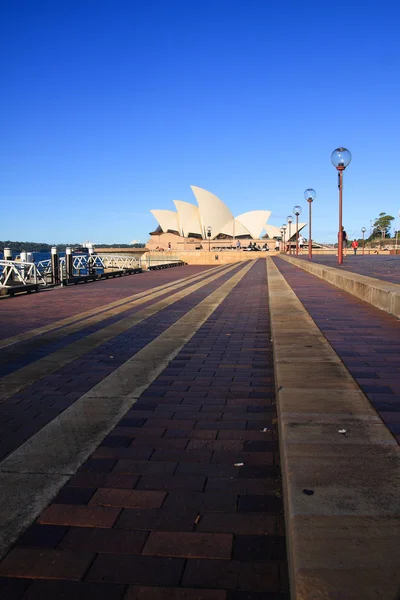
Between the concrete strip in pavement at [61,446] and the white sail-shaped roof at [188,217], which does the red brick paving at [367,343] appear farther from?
the white sail-shaped roof at [188,217]

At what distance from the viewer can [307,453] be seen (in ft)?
8.09

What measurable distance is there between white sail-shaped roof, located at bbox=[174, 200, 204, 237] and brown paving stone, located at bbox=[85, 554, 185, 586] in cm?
9848

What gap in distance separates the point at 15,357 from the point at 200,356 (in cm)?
215

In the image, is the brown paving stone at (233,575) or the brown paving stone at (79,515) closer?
the brown paving stone at (233,575)

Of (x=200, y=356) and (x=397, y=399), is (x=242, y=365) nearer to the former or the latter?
(x=200, y=356)

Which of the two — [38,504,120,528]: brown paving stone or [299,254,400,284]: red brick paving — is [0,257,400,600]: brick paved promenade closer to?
[38,504,120,528]: brown paving stone

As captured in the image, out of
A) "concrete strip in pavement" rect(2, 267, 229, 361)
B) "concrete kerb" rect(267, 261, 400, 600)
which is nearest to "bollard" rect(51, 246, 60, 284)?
"concrete strip in pavement" rect(2, 267, 229, 361)

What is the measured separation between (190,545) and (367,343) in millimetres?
3872

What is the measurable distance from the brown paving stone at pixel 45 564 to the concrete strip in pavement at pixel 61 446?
90 mm

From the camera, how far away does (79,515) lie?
2291mm

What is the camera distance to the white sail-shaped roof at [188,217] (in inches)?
3903

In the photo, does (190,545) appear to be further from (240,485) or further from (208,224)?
(208,224)

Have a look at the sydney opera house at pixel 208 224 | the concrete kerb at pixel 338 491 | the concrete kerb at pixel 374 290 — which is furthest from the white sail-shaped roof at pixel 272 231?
the concrete kerb at pixel 338 491

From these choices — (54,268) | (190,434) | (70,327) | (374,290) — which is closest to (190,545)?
(190,434)
